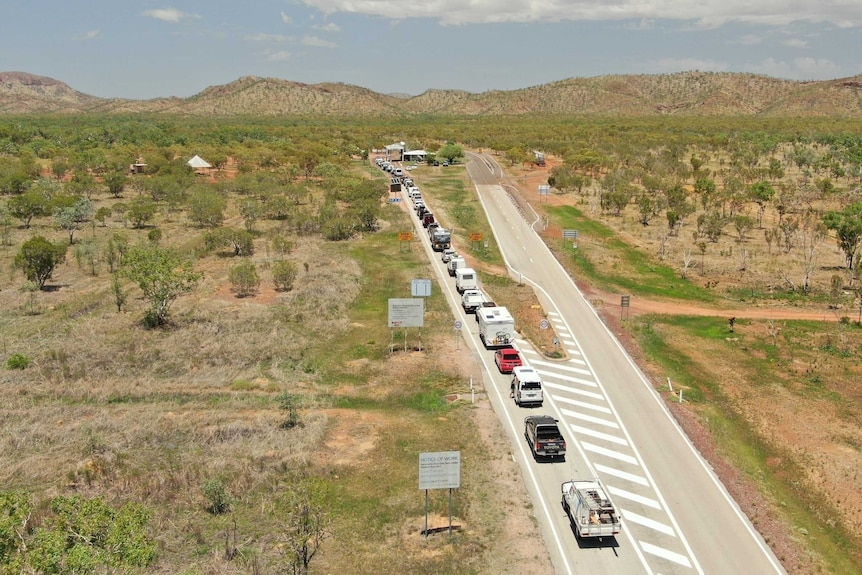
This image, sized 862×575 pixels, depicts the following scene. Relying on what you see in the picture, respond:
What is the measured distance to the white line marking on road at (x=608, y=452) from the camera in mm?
29156

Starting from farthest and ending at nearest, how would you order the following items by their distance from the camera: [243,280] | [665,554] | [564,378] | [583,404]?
[243,280] < [564,378] < [583,404] < [665,554]

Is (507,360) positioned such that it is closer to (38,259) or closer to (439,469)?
(439,469)

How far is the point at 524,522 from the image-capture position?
24406 millimetres

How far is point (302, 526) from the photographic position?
2073cm

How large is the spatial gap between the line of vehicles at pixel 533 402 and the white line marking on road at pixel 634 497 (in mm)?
1189

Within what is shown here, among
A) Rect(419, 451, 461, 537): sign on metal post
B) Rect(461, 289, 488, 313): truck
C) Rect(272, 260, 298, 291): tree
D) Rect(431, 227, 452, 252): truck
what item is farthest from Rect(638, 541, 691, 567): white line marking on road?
Rect(431, 227, 452, 252): truck

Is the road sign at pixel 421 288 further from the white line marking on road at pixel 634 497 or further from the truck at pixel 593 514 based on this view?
the truck at pixel 593 514

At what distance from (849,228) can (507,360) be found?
3897 cm

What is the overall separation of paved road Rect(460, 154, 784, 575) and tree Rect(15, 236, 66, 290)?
A: 3865 cm

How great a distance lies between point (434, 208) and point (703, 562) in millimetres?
68729

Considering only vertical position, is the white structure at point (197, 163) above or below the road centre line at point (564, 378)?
above

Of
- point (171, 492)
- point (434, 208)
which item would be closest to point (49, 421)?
point (171, 492)

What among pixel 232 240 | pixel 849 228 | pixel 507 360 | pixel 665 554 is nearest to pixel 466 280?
pixel 507 360

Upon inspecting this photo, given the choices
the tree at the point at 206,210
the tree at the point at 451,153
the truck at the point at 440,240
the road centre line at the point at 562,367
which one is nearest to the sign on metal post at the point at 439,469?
the road centre line at the point at 562,367
